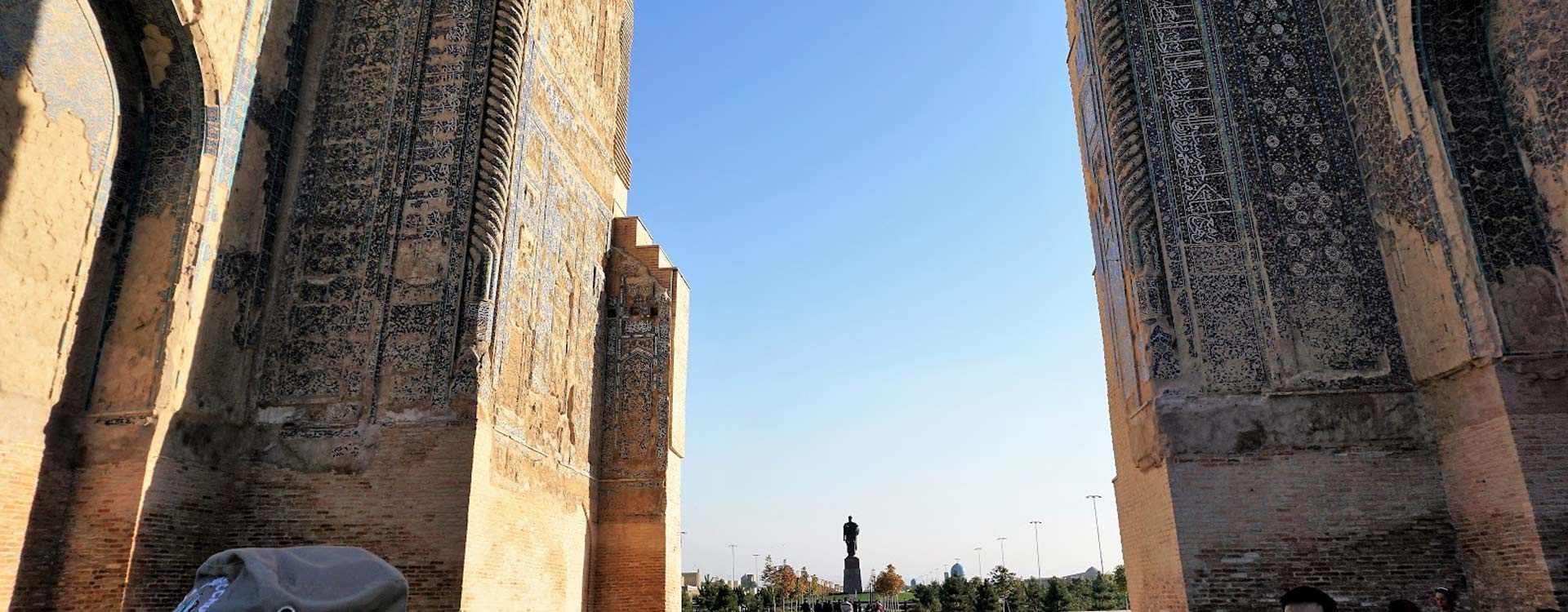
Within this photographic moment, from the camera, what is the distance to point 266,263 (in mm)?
8250

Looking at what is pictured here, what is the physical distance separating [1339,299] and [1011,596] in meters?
25.4

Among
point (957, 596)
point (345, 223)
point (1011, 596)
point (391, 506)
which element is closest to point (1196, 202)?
point (391, 506)

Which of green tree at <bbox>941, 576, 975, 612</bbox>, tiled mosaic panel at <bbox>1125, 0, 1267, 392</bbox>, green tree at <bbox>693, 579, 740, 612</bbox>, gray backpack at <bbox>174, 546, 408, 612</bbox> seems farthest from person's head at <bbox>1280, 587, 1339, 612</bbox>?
green tree at <bbox>693, 579, 740, 612</bbox>

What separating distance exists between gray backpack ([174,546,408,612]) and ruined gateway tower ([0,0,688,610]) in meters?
5.73

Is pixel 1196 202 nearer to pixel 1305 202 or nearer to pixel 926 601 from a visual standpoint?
pixel 1305 202

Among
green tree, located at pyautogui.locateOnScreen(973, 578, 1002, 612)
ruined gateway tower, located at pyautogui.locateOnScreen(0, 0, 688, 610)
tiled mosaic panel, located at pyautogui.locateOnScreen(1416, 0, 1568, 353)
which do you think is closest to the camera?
tiled mosaic panel, located at pyautogui.locateOnScreen(1416, 0, 1568, 353)

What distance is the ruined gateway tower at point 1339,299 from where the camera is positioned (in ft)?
21.2

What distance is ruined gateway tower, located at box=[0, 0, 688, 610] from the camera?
673 cm

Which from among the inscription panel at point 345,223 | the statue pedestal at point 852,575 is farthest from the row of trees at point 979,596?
the inscription panel at point 345,223

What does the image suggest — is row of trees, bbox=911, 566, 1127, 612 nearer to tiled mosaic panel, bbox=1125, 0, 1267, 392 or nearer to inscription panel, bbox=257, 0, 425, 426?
tiled mosaic panel, bbox=1125, 0, 1267, 392

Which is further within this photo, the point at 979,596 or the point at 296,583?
the point at 979,596

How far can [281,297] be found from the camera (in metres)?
8.25

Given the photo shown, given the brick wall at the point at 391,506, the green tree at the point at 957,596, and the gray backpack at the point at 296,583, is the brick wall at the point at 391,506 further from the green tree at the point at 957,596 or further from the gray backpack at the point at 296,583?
the green tree at the point at 957,596

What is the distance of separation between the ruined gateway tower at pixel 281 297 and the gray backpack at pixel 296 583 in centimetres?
573
